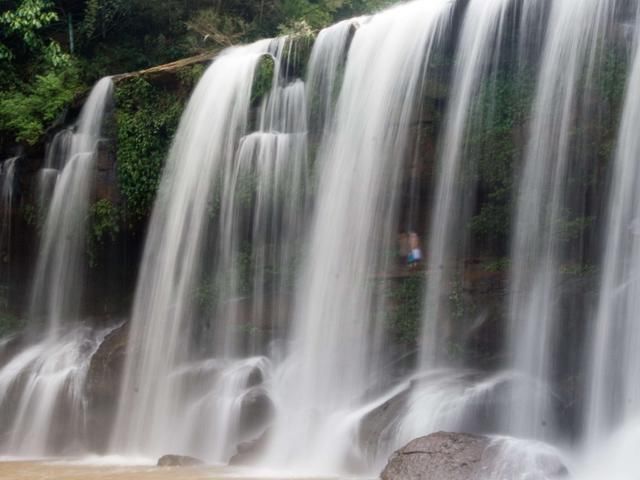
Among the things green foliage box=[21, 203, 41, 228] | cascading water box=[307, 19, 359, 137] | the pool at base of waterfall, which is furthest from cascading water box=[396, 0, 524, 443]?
green foliage box=[21, 203, 41, 228]

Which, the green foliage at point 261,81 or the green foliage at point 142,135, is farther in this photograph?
the green foliage at point 142,135

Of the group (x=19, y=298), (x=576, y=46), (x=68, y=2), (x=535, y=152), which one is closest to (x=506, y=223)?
(x=535, y=152)

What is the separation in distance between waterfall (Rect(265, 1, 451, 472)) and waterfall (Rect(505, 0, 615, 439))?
1.81 metres

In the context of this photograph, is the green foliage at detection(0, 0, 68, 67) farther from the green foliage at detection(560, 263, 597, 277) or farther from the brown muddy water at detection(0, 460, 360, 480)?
the green foliage at detection(560, 263, 597, 277)

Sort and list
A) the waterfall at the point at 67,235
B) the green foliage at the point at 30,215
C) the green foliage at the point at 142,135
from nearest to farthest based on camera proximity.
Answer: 1. the green foliage at the point at 142,135
2. the waterfall at the point at 67,235
3. the green foliage at the point at 30,215

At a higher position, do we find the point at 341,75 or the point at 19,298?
the point at 341,75

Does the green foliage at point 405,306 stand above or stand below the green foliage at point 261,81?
below

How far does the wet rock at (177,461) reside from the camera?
1066cm

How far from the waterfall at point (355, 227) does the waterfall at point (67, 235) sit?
15.5 ft

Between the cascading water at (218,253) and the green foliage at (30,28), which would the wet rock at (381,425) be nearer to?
the cascading water at (218,253)

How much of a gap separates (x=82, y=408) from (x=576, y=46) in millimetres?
8114

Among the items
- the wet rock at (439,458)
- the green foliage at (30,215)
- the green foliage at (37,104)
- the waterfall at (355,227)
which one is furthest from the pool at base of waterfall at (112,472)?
the green foliage at (37,104)

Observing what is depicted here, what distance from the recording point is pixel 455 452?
317 inches

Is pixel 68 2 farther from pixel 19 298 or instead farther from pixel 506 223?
pixel 506 223
